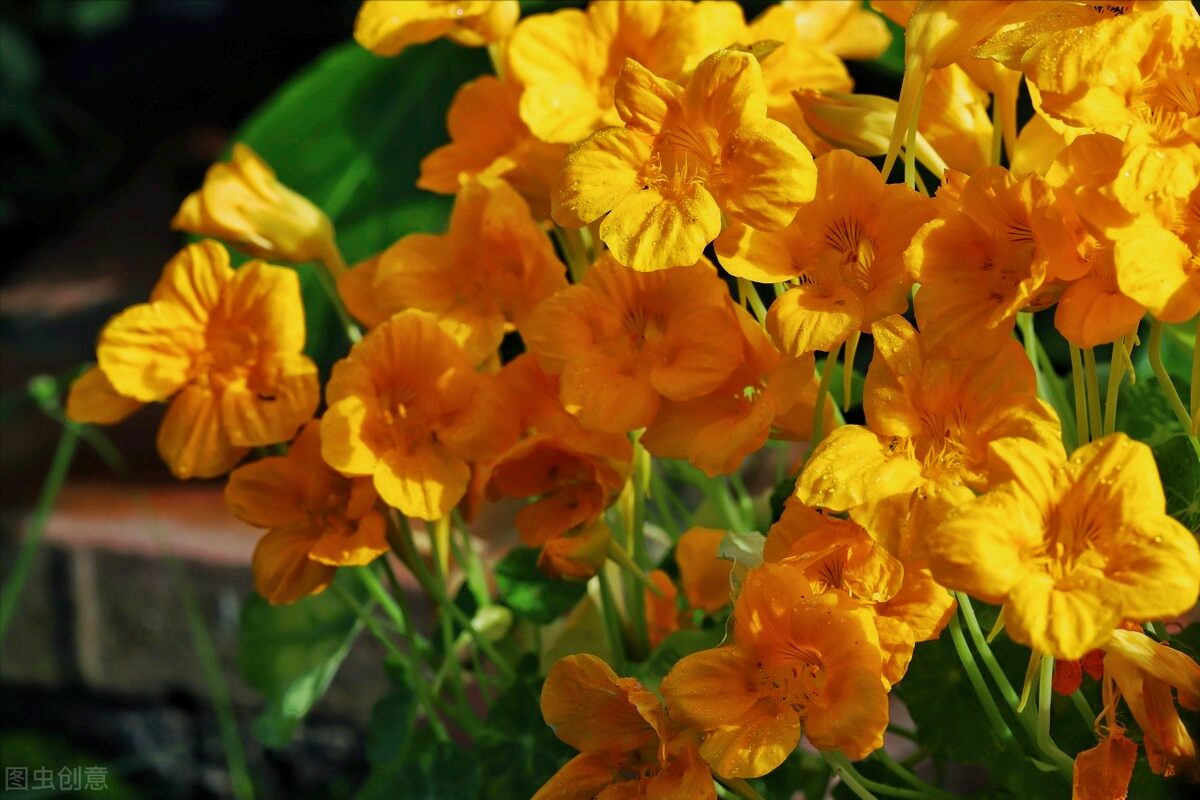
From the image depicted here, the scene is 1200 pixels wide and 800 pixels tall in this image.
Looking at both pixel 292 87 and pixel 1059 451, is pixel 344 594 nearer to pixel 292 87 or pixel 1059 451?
pixel 1059 451

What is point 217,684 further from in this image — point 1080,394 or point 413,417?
point 1080,394

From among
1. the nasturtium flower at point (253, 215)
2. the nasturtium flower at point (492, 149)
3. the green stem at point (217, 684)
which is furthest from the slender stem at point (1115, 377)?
the green stem at point (217, 684)

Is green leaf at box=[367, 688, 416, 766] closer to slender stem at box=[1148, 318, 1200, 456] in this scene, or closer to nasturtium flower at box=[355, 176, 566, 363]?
nasturtium flower at box=[355, 176, 566, 363]

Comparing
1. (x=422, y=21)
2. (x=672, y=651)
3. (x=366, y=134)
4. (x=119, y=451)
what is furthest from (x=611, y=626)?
(x=119, y=451)

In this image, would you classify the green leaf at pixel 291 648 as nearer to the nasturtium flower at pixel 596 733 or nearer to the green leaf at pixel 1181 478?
the nasturtium flower at pixel 596 733

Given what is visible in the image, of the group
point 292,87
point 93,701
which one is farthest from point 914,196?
point 93,701

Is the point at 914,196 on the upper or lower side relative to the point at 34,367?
upper
